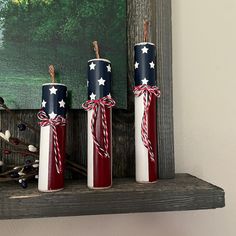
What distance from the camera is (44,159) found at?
0.40 meters

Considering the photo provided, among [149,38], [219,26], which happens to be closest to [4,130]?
[149,38]

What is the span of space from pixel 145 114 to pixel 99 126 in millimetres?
82

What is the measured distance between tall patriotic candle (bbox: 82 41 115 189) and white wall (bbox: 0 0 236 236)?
5.9 inches

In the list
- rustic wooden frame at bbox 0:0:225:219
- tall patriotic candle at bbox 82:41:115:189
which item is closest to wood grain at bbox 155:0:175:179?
rustic wooden frame at bbox 0:0:225:219

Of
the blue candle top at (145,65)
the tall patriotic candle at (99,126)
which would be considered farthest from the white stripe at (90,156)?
the blue candle top at (145,65)

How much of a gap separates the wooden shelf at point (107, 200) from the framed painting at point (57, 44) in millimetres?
168

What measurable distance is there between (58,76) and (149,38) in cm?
19

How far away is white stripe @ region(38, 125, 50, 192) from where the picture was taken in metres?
0.40

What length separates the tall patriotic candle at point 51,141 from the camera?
→ 397mm

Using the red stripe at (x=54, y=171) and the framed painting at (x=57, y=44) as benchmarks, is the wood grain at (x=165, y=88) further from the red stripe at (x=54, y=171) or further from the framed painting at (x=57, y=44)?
the red stripe at (x=54, y=171)

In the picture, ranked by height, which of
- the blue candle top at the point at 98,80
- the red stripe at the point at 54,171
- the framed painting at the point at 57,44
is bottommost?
the red stripe at the point at 54,171

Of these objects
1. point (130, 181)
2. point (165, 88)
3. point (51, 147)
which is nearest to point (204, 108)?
point (165, 88)

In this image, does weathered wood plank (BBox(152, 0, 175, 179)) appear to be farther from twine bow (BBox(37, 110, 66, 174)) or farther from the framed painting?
twine bow (BBox(37, 110, 66, 174))

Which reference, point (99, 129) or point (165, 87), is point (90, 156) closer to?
point (99, 129)
